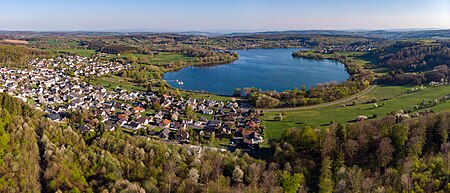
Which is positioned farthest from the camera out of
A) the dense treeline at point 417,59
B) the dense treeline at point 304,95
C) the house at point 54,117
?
the dense treeline at point 417,59

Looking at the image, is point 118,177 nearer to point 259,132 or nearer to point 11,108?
point 11,108

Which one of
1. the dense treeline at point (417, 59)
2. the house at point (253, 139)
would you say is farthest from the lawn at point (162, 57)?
the house at point (253, 139)

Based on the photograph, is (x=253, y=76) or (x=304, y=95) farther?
(x=253, y=76)

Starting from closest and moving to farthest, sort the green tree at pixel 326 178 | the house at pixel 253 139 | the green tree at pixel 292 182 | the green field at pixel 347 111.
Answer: the green tree at pixel 326 178
the green tree at pixel 292 182
the house at pixel 253 139
the green field at pixel 347 111

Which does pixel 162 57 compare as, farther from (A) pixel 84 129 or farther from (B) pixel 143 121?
(A) pixel 84 129

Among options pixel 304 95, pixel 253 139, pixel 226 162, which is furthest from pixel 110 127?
pixel 304 95

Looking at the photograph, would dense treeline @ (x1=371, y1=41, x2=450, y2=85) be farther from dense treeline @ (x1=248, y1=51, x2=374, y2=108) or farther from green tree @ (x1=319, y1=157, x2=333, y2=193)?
green tree @ (x1=319, y1=157, x2=333, y2=193)

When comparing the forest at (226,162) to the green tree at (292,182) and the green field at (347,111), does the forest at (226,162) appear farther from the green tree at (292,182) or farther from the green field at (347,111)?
the green field at (347,111)
